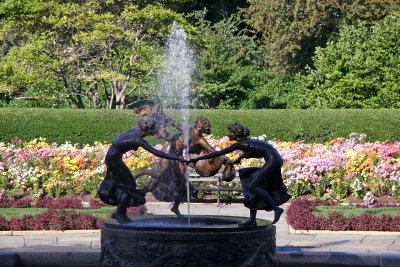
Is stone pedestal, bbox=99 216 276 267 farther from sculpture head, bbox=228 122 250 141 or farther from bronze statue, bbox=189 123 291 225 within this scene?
sculpture head, bbox=228 122 250 141

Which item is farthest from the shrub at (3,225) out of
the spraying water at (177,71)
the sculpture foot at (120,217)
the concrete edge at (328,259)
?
the spraying water at (177,71)

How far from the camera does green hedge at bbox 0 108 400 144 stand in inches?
675

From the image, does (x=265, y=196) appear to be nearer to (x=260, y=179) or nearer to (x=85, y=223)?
(x=260, y=179)

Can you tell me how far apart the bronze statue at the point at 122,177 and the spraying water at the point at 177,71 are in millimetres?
13664

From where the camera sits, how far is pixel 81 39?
65.4ft

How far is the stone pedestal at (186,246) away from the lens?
516cm

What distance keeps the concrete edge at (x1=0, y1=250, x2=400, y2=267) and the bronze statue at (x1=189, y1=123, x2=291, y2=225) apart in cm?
87

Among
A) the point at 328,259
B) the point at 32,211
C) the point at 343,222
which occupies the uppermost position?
the point at 328,259

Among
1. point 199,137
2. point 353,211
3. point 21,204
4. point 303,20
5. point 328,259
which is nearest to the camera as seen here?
point 328,259

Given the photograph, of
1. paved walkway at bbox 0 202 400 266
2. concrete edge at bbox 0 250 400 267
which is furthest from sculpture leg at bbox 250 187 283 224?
paved walkway at bbox 0 202 400 266

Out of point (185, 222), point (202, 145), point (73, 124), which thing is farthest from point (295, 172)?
point (73, 124)

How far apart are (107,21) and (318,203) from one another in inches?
451

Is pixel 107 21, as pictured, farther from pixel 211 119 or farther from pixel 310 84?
pixel 310 84

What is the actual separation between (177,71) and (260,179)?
16291mm
